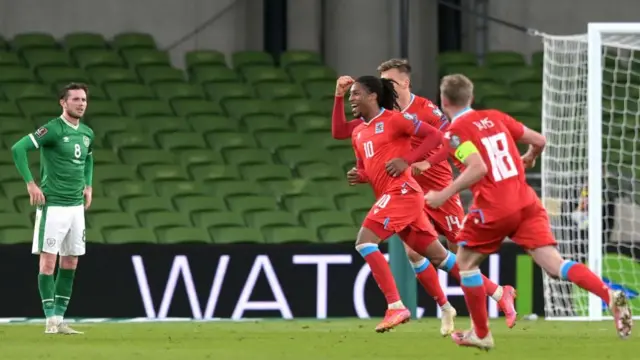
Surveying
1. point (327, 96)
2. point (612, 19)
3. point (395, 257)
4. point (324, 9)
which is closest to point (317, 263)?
point (395, 257)

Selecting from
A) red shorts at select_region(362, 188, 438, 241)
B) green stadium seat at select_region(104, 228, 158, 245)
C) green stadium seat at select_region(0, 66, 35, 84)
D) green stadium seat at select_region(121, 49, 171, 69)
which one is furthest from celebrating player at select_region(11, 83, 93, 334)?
green stadium seat at select_region(121, 49, 171, 69)

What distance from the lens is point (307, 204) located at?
1598 cm

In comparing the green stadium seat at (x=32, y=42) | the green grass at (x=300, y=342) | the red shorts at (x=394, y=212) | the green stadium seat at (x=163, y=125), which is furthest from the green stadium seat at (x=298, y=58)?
the red shorts at (x=394, y=212)

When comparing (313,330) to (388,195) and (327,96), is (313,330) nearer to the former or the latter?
(388,195)

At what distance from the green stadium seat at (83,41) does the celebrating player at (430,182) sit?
8.50 metres

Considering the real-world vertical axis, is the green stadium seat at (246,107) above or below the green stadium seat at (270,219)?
above

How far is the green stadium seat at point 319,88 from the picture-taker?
1864 cm

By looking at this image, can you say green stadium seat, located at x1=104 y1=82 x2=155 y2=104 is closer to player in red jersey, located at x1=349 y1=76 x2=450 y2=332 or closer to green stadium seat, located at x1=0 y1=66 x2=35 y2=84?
green stadium seat, located at x1=0 y1=66 x2=35 y2=84

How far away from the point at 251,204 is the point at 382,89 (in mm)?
5550

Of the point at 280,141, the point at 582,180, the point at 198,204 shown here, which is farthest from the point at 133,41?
the point at 582,180

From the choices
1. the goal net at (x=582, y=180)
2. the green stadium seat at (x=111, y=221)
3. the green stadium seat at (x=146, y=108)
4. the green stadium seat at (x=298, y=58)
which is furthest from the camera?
the green stadium seat at (x=298, y=58)

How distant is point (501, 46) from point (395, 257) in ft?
23.5

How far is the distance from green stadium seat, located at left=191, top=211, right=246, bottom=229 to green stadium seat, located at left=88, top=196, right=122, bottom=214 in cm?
81

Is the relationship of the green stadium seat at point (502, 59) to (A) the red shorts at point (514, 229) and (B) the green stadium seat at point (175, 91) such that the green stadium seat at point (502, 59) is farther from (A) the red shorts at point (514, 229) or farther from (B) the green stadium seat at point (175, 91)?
(A) the red shorts at point (514, 229)
